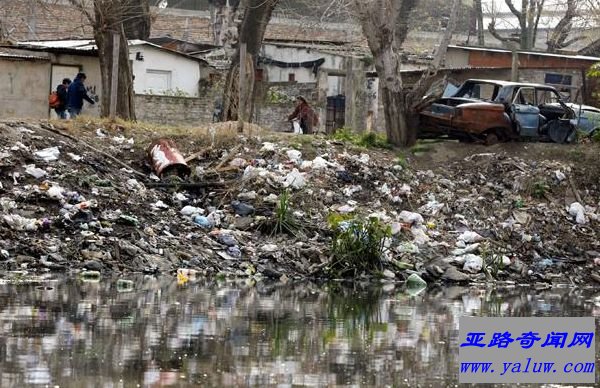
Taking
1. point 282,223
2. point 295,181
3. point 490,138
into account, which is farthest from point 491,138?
point 282,223

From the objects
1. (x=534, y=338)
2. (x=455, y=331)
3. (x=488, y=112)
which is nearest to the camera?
(x=534, y=338)

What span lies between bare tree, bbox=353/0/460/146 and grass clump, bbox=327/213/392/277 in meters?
6.60

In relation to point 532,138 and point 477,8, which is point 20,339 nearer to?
point 532,138

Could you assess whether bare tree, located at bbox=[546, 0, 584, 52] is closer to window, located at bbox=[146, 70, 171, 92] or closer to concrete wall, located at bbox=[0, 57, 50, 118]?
window, located at bbox=[146, 70, 171, 92]

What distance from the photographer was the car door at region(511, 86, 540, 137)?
78.7 feet

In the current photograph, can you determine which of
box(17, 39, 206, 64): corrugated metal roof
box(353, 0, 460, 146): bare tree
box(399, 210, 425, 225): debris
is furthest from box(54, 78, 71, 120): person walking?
box(399, 210, 425, 225): debris

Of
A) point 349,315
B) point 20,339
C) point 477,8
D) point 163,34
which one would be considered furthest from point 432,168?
point 477,8

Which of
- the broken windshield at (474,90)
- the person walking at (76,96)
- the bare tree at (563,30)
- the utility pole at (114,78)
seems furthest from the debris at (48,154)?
the bare tree at (563,30)

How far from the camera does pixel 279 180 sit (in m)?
20.0

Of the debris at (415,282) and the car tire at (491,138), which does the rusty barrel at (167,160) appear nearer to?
the debris at (415,282)

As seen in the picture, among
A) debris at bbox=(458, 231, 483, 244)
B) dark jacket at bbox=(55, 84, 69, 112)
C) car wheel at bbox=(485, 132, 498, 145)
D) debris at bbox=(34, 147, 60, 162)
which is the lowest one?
debris at bbox=(458, 231, 483, 244)

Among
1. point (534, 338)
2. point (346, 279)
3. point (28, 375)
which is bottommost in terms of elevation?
point (346, 279)

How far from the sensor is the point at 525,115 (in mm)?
24062

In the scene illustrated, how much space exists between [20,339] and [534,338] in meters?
4.37
